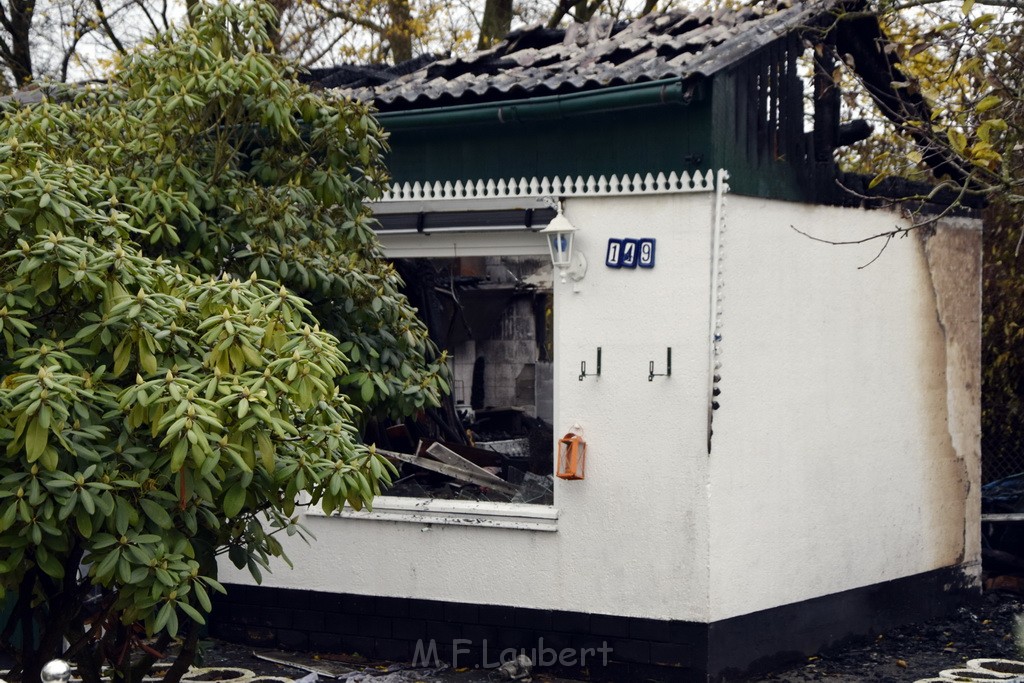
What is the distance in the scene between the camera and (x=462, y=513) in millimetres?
9203

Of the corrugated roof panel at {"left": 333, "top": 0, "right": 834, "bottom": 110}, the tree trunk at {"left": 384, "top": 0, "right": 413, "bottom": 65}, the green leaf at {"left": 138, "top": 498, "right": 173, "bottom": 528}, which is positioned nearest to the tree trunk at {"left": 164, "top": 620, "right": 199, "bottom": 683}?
the green leaf at {"left": 138, "top": 498, "right": 173, "bottom": 528}

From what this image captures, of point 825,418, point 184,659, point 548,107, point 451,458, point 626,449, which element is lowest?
point 184,659

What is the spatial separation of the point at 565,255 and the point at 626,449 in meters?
1.38

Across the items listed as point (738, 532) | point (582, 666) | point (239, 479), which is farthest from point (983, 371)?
point (239, 479)

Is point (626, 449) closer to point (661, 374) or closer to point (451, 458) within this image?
point (661, 374)

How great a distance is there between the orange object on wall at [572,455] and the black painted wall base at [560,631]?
0.97 m

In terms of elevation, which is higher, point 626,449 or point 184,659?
point 626,449

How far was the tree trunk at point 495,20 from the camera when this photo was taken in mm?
18281

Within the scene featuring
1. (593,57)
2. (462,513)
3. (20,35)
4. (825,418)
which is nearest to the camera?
(462,513)

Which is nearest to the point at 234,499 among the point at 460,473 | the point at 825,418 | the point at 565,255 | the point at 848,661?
the point at 565,255

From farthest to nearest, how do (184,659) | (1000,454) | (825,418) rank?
(1000,454) < (825,418) < (184,659)

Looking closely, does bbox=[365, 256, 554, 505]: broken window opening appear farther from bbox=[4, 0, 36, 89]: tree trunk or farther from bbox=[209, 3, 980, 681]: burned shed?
bbox=[4, 0, 36, 89]: tree trunk

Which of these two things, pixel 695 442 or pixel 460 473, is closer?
pixel 695 442

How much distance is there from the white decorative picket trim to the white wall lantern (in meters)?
0.19
